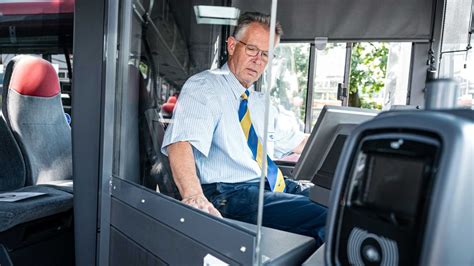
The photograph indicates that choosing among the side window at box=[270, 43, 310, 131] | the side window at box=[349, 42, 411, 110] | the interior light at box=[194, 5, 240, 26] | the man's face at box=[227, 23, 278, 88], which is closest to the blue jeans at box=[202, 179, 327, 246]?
the man's face at box=[227, 23, 278, 88]

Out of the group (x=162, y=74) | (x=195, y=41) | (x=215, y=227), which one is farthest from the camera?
(x=195, y=41)

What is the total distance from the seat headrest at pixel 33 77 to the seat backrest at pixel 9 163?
0.18m

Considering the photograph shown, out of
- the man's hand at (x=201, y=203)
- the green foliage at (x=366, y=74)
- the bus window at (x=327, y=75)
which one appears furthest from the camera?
the green foliage at (x=366, y=74)

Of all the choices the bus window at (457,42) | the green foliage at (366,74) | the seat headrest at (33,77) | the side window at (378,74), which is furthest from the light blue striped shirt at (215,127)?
the green foliage at (366,74)

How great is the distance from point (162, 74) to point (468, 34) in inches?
88.8

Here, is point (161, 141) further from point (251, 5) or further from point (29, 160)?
point (29, 160)

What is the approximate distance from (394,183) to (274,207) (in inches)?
33.4

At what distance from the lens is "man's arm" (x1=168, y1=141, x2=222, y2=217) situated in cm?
119

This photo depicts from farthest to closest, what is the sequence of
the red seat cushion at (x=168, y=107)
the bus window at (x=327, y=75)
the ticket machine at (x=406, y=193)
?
the bus window at (x=327, y=75), the red seat cushion at (x=168, y=107), the ticket machine at (x=406, y=193)

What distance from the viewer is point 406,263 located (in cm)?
46

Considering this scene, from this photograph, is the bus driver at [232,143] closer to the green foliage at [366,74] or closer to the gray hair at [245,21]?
the gray hair at [245,21]

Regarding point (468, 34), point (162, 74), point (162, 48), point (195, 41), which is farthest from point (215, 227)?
point (468, 34)

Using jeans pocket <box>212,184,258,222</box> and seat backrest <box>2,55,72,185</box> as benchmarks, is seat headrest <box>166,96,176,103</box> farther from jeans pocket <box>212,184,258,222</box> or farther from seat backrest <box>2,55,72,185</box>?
seat backrest <box>2,55,72,185</box>

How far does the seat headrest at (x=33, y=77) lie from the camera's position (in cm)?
191
